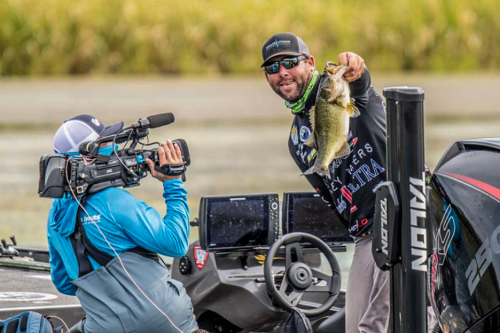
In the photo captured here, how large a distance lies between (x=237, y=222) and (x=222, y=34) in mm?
19669

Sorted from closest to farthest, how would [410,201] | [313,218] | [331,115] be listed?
[410,201] < [331,115] < [313,218]

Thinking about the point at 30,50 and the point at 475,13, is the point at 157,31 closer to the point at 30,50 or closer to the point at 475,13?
the point at 30,50

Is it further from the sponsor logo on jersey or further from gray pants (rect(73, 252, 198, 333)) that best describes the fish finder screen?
gray pants (rect(73, 252, 198, 333))

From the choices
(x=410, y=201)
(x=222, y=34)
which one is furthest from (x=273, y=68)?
(x=222, y=34)

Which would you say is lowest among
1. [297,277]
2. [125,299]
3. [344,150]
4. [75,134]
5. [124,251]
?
[297,277]

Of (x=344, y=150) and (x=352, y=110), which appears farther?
(x=344, y=150)

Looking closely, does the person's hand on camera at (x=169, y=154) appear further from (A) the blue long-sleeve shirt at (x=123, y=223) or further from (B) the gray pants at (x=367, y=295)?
(B) the gray pants at (x=367, y=295)

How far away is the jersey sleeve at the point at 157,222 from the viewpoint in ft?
13.8

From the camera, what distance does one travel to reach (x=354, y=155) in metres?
4.62

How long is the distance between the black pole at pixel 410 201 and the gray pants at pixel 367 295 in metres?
0.97

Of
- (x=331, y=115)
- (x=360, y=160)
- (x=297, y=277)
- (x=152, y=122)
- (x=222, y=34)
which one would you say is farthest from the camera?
(x=222, y=34)

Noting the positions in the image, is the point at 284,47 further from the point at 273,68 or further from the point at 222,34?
the point at 222,34

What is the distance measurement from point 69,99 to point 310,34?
24.1ft

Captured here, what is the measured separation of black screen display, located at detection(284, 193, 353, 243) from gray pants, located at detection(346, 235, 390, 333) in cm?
88
